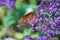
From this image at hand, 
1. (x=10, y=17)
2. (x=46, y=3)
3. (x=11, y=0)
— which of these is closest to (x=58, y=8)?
(x=46, y=3)

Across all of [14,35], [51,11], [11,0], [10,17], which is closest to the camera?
[51,11]

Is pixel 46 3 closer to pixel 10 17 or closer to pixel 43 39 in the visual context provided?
pixel 43 39

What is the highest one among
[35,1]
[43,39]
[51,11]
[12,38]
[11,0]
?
[35,1]

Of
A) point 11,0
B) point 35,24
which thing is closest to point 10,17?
point 11,0

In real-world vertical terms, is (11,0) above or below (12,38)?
above

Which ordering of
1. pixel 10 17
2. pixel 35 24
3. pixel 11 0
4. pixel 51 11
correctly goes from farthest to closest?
pixel 10 17, pixel 11 0, pixel 35 24, pixel 51 11

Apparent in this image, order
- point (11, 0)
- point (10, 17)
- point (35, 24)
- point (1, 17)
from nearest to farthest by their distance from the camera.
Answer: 1. point (35, 24)
2. point (11, 0)
3. point (10, 17)
4. point (1, 17)

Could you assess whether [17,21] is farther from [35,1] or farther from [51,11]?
[51,11]

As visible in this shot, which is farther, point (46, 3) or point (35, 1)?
point (35, 1)

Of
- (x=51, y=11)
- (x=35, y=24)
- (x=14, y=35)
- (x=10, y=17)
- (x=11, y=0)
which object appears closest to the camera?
(x=51, y=11)
